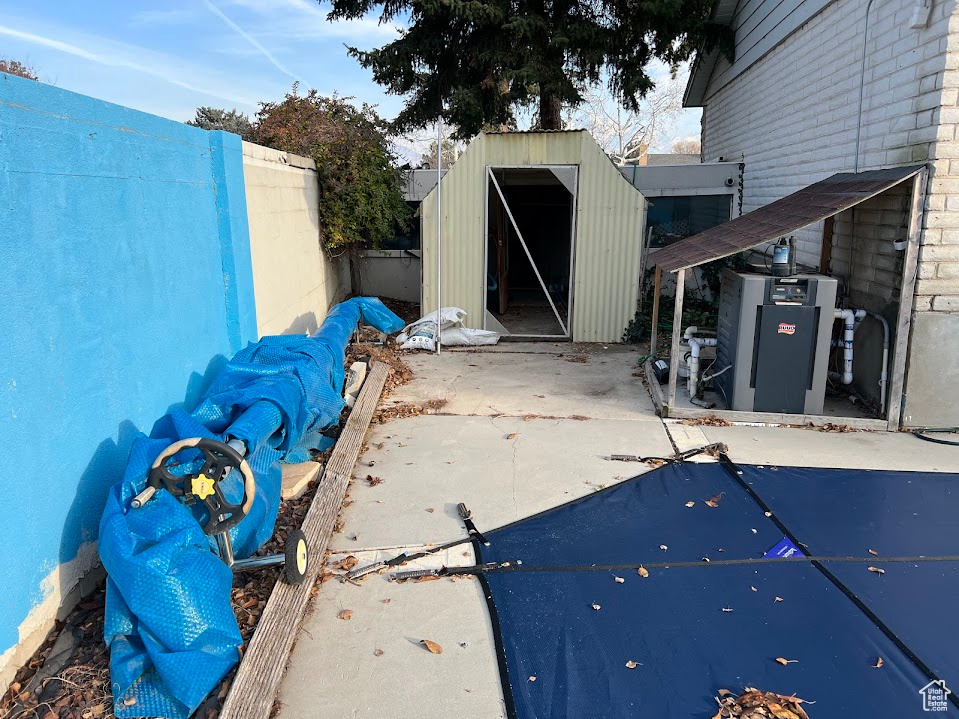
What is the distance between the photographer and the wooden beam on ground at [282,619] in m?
2.83

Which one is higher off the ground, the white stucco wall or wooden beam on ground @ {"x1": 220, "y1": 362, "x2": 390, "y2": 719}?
the white stucco wall

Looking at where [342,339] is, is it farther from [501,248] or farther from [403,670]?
[501,248]

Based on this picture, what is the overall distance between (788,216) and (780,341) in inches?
46.9

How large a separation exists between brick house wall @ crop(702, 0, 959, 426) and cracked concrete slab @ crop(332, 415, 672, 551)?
2470 millimetres

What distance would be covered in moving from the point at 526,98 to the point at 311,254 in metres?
5.57

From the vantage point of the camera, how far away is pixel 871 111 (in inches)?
255

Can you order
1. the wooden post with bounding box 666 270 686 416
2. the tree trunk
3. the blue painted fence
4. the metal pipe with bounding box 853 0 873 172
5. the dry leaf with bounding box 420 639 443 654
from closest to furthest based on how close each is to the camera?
the blue painted fence → the dry leaf with bounding box 420 639 443 654 → the wooden post with bounding box 666 270 686 416 → the metal pipe with bounding box 853 0 873 172 → the tree trunk

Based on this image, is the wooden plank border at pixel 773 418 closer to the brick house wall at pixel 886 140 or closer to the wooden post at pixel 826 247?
the brick house wall at pixel 886 140

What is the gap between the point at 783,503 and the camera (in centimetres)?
466

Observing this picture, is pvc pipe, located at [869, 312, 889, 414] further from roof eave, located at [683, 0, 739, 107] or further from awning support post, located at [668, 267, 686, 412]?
roof eave, located at [683, 0, 739, 107]

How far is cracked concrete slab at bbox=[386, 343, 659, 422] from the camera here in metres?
6.91

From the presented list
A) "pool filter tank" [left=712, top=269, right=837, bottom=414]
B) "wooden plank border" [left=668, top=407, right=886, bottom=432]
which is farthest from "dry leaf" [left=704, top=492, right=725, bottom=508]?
"pool filter tank" [left=712, top=269, right=837, bottom=414]

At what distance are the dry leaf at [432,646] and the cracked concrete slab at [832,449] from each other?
3.19m

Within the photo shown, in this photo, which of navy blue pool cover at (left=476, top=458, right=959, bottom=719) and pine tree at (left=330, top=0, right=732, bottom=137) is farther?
pine tree at (left=330, top=0, right=732, bottom=137)
